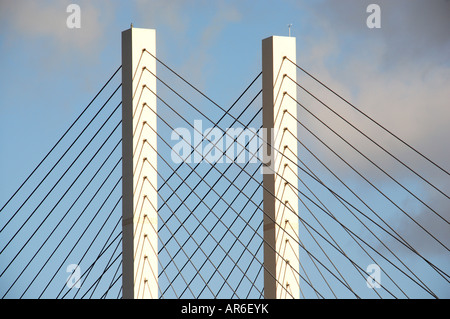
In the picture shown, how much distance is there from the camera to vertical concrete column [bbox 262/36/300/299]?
19.0 meters

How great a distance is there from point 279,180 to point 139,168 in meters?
2.14

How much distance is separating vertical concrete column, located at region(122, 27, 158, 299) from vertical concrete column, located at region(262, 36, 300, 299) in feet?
5.69

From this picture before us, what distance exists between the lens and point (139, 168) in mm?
18500

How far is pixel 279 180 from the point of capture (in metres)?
19.0

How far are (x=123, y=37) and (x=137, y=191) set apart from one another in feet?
7.86

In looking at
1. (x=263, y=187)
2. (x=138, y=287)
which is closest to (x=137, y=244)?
(x=138, y=287)

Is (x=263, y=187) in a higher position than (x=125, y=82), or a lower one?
lower

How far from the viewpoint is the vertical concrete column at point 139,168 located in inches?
720

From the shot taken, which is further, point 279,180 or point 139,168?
point 279,180

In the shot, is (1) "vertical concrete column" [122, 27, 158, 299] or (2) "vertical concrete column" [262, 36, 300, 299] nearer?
(1) "vertical concrete column" [122, 27, 158, 299]
